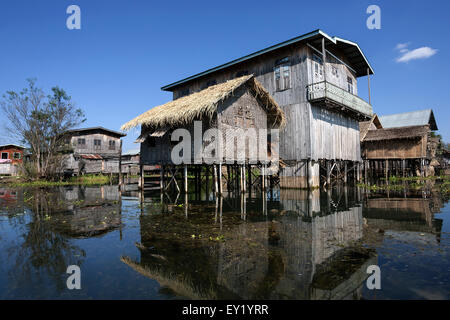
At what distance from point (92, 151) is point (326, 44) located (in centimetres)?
2948

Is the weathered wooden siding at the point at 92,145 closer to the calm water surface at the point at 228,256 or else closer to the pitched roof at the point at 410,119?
the calm water surface at the point at 228,256

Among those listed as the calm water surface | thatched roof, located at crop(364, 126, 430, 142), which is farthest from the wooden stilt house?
the calm water surface

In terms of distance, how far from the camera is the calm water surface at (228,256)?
3112 mm

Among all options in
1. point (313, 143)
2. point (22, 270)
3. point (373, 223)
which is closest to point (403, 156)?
point (313, 143)

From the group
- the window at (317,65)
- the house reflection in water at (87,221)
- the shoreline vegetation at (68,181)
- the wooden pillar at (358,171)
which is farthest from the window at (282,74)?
the shoreline vegetation at (68,181)

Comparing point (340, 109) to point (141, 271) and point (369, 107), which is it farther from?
point (141, 271)

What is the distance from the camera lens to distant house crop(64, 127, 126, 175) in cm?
2950

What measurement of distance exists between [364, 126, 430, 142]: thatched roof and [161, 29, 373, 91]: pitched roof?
5.48 meters

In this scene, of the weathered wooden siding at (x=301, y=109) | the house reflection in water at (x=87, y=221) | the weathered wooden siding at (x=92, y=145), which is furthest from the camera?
the weathered wooden siding at (x=92, y=145)

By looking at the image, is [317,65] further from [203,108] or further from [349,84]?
[203,108]

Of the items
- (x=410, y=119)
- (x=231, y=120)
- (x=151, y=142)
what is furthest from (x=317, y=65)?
(x=410, y=119)

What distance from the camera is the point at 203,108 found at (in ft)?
39.1

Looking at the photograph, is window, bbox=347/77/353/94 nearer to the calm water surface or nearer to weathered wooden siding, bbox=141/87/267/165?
weathered wooden siding, bbox=141/87/267/165

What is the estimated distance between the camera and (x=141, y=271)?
3.72 metres
